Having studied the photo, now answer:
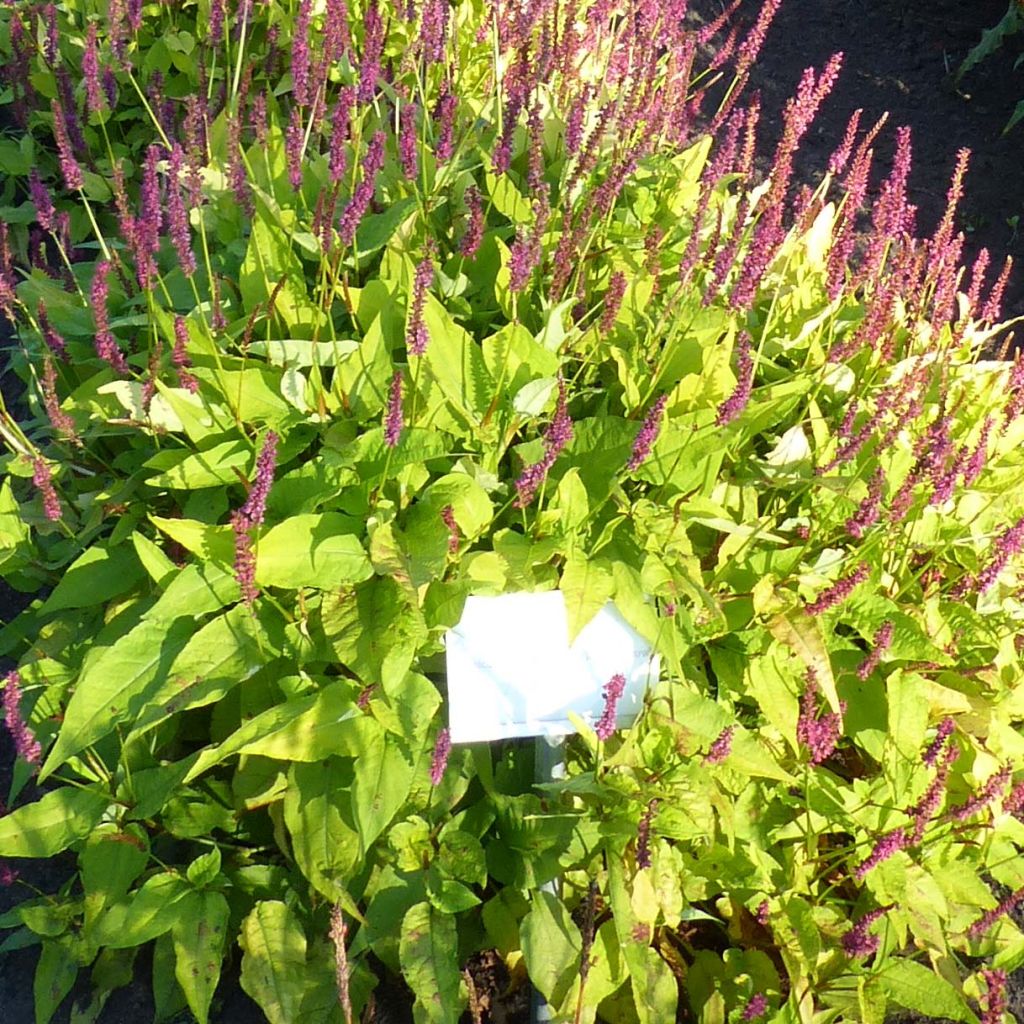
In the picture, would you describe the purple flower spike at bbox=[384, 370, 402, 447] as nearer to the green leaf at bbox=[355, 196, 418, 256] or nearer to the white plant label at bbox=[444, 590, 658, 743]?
the white plant label at bbox=[444, 590, 658, 743]

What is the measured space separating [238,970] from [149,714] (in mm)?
686

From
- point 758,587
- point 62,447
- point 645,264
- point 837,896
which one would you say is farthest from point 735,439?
point 62,447

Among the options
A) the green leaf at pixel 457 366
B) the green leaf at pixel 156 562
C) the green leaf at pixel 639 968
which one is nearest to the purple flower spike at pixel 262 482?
the green leaf at pixel 156 562

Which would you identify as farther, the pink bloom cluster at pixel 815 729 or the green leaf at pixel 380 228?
the green leaf at pixel 380 228

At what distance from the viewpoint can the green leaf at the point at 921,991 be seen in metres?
1.70

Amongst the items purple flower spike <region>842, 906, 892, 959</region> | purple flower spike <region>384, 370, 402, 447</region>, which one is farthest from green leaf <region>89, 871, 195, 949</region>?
purple flower spike <region>842, 906, 892, 959</region>

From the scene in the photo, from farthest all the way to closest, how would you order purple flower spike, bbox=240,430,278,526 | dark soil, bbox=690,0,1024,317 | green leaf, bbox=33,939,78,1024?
dark soil, bbox=690,0,1024,317 < green leaf, bbox=33,939,78,1024 < purple flower spike, bbox=240,430,278,526

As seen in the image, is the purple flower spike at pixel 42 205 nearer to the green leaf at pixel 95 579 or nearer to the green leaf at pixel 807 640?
the green leaf at pixel 95 579

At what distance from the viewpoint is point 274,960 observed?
5.61ft

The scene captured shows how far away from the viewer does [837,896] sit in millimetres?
1982

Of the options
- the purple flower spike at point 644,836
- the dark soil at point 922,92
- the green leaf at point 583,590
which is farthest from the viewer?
the dark soil at point 922,92

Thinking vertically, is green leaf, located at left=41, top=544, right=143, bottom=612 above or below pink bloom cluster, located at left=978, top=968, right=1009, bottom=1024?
above

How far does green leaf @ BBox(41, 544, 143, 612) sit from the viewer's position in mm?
1934

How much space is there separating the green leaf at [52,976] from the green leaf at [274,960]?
1.10ft
